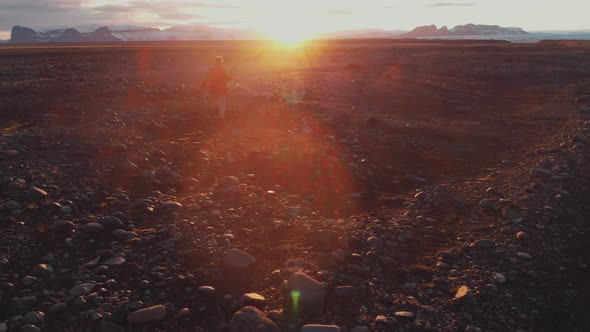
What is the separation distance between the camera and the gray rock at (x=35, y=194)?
6.78 m

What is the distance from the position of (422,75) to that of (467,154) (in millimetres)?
17975

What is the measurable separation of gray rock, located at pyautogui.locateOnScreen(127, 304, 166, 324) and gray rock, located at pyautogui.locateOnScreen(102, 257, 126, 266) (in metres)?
1.06

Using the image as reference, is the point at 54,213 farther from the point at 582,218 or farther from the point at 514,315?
the point at 582,218

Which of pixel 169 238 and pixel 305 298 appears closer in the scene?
pixel 305 298

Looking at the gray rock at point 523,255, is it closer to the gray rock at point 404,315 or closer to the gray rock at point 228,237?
the gray rock at point 404,315

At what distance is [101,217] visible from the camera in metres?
6.52

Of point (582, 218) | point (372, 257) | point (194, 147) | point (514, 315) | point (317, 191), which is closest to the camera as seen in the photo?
point (514, 315)

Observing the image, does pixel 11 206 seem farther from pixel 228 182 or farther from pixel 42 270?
pixel 228 182

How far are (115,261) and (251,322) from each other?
7.19ft

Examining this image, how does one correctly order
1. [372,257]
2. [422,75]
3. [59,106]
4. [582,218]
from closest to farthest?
[372,257] < [582,218] < [59,106] < [422,75]

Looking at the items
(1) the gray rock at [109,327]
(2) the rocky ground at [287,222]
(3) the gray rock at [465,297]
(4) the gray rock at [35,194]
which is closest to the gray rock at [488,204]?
(2) the rocky ground at [287,222]

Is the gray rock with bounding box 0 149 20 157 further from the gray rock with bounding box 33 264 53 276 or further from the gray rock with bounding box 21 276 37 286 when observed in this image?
the gray rock with bounding box 21 276 37 286

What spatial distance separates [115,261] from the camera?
17.8 feet

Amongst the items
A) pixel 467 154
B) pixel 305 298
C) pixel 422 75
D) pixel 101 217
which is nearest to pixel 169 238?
pixel 101 217
